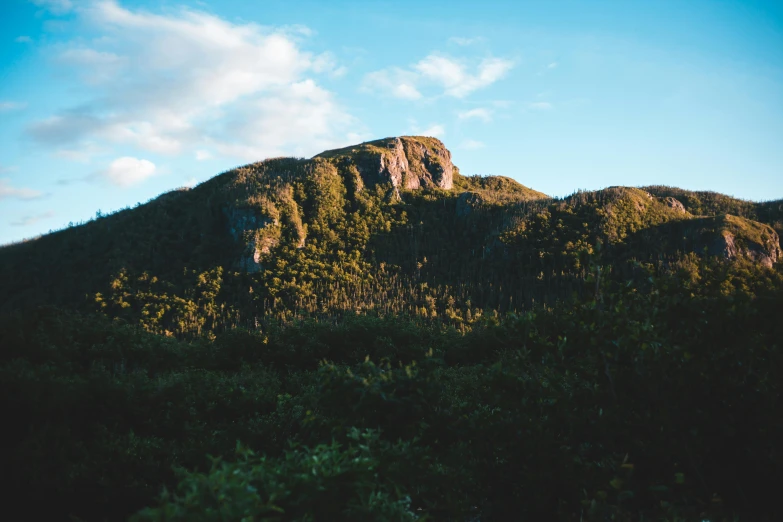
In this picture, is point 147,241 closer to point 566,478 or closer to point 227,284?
point 227,284

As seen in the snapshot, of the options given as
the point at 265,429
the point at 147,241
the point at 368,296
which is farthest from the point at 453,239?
the point at 265,429

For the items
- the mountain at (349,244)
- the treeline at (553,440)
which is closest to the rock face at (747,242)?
the mountain at (349,244)

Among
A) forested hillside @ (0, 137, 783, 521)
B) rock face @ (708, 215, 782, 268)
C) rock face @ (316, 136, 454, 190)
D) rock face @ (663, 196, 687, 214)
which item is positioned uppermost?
rock face @ (316, 136, 454, 190)

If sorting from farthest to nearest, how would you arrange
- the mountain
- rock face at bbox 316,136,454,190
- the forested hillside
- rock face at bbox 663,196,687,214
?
rock face at bbox 316,136,454,190, rock face at bbox 663,196,687,214, the mountain, the forested hillside

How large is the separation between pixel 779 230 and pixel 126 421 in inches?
6453

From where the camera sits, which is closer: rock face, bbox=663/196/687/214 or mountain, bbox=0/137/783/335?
mountain, bbox=0/137/783/335

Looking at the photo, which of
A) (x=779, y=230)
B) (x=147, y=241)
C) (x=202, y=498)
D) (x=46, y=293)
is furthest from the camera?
(x=147, y=241)

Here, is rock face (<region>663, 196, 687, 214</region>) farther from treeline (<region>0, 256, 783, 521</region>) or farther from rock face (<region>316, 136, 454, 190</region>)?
treeline (<region>0, 256, 783, 521</region>)

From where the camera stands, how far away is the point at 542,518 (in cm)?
679

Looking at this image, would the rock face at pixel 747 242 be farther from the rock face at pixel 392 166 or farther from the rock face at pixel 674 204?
the rock face at pixel 392 166

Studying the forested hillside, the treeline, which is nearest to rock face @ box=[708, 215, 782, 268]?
the forested hillside

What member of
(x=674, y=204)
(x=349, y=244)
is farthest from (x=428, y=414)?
(x=674, y=204)

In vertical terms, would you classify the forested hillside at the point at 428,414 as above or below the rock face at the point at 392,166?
below

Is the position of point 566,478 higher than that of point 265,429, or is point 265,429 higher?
point 566,478
